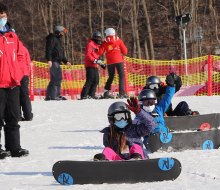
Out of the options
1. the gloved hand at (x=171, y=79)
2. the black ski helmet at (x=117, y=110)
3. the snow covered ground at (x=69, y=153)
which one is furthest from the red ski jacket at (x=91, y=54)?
the black ski helmet at (x=117, y=110)

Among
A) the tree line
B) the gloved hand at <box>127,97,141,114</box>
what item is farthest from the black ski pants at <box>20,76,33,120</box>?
the tree line

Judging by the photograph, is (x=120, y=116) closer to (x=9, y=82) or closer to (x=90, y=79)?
(x=9, y=82)

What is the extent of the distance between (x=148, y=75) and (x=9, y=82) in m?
14.0

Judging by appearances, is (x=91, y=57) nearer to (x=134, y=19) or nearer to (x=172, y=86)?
(x=172, y=86)

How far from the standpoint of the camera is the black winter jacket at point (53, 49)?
1364cm

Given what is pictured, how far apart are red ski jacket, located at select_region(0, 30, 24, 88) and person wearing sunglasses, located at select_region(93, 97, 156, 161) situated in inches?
53.0

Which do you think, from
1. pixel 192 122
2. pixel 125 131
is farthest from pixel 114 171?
pixel 192 122

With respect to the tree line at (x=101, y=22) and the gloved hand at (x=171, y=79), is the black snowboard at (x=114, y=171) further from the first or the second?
the tree line at (x=101, y=22)

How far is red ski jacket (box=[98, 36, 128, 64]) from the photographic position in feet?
48.3

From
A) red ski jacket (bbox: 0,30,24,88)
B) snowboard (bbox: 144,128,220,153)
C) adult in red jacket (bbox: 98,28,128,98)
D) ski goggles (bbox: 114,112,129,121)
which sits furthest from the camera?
adult in red jacket (bbox: 98,28,128,98)

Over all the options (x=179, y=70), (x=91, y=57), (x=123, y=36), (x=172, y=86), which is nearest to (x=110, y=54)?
(x=91, y=57)

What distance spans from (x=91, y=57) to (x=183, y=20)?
25.8ft

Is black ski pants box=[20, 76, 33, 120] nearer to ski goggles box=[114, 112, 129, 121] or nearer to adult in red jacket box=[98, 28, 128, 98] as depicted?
ski goggles box=[114, 112, 129, 121]

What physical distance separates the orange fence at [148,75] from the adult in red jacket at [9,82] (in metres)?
10.7
